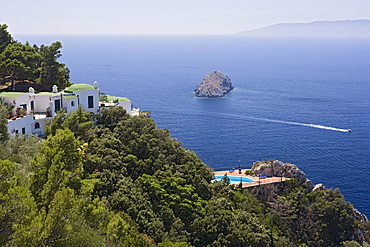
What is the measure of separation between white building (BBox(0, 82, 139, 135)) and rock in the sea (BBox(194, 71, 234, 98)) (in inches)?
2603

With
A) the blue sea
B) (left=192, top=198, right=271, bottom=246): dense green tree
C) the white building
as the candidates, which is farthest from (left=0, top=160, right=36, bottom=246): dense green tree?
the blue sea

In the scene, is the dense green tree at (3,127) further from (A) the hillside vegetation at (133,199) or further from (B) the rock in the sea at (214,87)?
(B) the rock in the sea at (214,87)

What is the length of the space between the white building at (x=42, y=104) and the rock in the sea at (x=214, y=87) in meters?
66.1

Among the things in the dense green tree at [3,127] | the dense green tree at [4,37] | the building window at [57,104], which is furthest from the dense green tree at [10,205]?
the dense green tree at [4,37]

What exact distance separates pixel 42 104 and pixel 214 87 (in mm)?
73735

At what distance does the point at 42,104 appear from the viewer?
1469 inches

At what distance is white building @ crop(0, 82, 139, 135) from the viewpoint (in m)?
34.5

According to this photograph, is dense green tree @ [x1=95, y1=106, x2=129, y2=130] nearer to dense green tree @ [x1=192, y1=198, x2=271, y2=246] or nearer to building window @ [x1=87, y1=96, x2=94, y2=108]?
building window @ [x1=87, y1=96, x2=94, y2=108]

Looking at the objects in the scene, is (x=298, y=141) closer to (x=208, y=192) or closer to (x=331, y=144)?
(x=331, y=144)

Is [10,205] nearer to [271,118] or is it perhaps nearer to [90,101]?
[90,101]

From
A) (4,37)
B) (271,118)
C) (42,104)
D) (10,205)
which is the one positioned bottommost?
(271,118)

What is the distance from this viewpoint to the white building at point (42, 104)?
113ft

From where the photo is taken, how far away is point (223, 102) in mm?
98250

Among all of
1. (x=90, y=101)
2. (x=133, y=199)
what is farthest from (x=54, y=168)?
(x=90, y=101)
